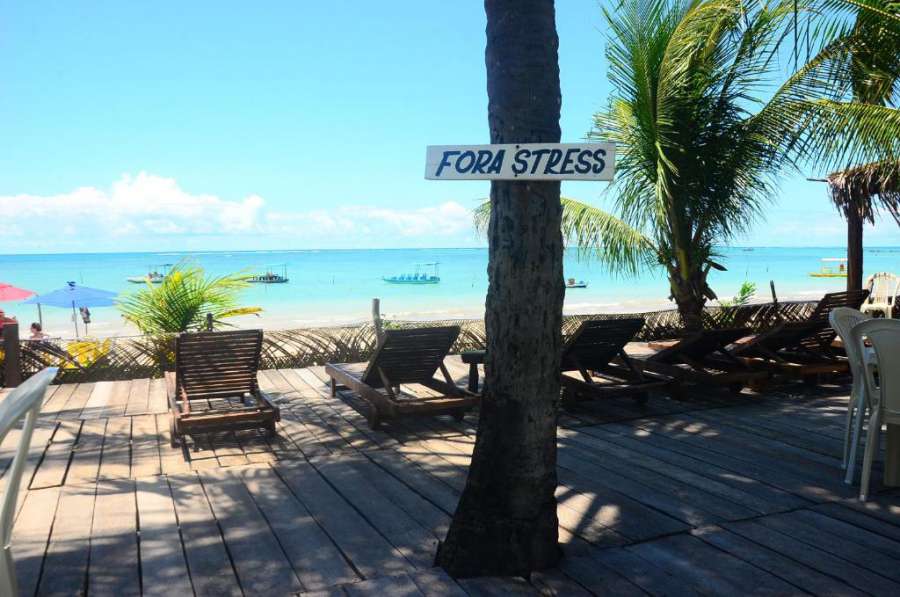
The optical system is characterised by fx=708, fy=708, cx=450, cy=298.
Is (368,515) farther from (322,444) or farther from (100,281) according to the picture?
(100,281)

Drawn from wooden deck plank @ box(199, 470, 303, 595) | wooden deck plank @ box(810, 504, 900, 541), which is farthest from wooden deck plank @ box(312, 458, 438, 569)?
wooden deck plank @ box(810, 504, 900, 541)

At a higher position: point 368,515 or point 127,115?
point 127,115

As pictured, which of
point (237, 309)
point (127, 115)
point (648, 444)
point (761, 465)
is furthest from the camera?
point (127, 115)

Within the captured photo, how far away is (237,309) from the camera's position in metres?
9.91

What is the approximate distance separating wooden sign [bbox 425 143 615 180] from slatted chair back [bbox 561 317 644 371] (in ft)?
11.5

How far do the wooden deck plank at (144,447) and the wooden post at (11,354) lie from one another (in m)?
2.34

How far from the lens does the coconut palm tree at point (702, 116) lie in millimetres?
8148

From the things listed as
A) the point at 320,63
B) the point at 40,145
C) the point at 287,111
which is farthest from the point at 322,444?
the point at 40,145

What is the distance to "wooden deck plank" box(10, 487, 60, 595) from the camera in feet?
9.57

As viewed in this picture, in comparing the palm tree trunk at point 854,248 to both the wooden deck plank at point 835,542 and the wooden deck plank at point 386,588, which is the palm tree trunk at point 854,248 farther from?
the wooden deck plank at point 386,588

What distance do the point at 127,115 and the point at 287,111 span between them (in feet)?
68.8

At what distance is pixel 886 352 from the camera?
3.48 meters

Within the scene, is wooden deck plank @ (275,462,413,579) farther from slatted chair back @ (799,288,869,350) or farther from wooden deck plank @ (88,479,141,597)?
slatted chair back @ (799,288,869,350)

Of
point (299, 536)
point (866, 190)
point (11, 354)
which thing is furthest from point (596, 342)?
point (11, 354)
